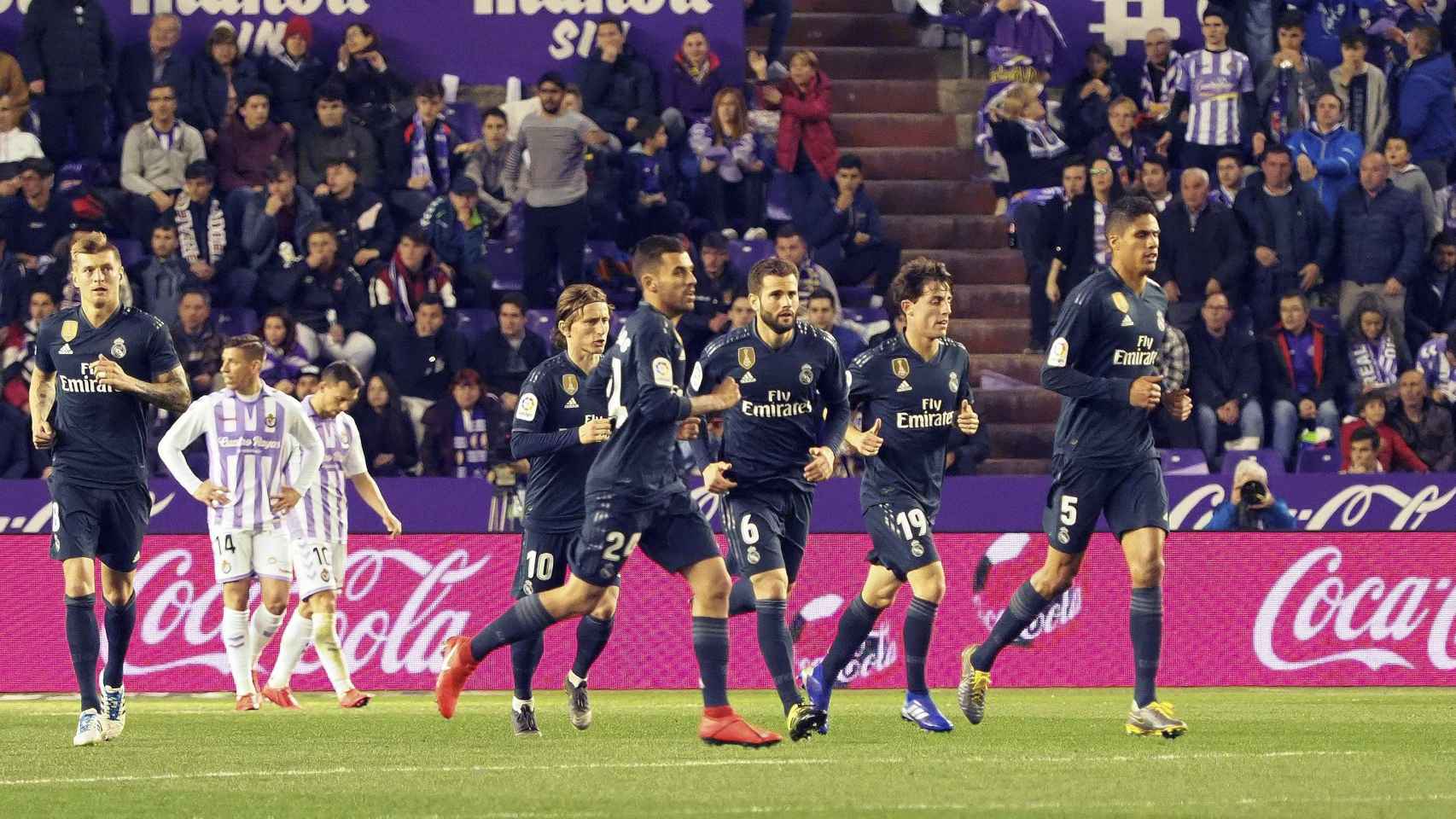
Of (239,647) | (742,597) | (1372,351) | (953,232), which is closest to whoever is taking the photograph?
(742,597)

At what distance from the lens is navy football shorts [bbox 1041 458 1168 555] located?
409 inches

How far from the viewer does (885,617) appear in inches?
643

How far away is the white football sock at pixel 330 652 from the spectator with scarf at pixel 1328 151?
35.6ft

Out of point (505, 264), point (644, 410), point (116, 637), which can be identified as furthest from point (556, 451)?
point (505, 264)

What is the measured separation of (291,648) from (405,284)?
6.03 meters

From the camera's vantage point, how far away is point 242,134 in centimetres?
2097

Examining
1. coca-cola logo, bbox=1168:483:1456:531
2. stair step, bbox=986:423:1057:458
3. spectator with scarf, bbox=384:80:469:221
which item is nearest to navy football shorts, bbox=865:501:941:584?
coca-cola logo, bbox=1168:483:1456:531

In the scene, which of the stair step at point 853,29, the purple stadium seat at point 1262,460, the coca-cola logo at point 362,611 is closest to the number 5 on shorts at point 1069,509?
the coca-cola logo at point 362,611

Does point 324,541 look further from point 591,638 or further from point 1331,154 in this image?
point 1331,154

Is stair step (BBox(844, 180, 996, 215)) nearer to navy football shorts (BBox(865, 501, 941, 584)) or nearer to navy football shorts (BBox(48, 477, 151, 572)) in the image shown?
navy football shorts (BBox(865, 501, 941, 584))

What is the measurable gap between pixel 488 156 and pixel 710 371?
34.5 ft

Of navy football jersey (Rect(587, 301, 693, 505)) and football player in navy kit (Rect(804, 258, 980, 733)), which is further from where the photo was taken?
football player in navy kit (Rect(804, 258, 980, 733))

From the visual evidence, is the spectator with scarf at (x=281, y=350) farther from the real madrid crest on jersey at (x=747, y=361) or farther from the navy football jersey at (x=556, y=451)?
the real madrid crest on jersey at (x=747, y=361)

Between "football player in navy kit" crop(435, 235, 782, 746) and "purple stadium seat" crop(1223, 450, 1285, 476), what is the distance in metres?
9.60
